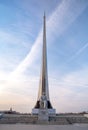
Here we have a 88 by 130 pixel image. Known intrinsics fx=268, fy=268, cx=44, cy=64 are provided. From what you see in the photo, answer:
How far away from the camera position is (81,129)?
2058cm

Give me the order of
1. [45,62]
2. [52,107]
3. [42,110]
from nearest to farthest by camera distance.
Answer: [42,110]
[52,107]
[45,62]

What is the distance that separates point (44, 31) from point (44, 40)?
70.1 inches

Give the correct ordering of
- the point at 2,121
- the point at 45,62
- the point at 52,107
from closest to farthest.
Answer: the point at 2,121, the point at 52,107, the point at 45,62

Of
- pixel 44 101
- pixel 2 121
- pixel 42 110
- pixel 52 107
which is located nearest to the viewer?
pixel 2 121

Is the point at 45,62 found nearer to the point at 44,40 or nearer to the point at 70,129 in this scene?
the point at 44,40

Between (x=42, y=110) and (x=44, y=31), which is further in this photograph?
(x=44, y=31)

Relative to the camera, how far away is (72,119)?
30.1 m

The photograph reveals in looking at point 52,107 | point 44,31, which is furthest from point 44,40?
point 52,107

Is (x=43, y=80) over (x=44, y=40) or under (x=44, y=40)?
under

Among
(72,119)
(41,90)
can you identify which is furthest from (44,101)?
(41,90)

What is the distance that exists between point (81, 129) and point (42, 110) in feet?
36.6

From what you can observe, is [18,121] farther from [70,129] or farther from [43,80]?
[43,80]

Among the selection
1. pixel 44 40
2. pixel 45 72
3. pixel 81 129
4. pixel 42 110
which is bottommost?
pixel 81 129

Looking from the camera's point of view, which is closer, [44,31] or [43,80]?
[43,80]
